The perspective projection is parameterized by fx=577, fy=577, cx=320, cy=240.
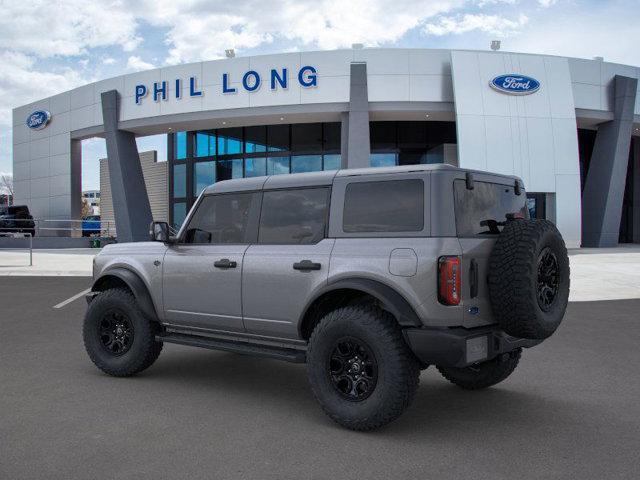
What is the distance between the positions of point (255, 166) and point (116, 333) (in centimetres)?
2759

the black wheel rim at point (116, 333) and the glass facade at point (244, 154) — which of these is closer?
the black wheel rim at point (116, 333)

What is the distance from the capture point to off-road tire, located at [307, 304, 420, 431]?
4.01 metres

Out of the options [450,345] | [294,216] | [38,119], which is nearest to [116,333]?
[294,216]

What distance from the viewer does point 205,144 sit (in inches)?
1367

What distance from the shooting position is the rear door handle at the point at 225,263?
16.6 feet

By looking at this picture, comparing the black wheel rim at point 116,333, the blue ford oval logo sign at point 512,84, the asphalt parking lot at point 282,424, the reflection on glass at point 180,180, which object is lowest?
the asphalt parking lot at point 282,424

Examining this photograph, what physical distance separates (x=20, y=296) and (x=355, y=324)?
1012 centimetres

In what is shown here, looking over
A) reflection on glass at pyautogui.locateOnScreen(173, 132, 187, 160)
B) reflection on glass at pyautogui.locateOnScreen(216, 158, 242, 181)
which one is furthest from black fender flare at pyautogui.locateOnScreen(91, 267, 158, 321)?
reflection on glass at pyautogui.locateOnScreen(173, 132, 187, 160)

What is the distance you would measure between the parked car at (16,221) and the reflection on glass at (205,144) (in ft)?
33.4

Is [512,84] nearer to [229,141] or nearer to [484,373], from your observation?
[229,141]

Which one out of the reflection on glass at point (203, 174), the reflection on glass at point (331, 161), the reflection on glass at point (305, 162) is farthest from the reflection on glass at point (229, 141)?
the reflection on glass at point (331, 161)

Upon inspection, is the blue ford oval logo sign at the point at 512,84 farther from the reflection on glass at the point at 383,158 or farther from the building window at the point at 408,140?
the reflection on glass at the point at 383,158

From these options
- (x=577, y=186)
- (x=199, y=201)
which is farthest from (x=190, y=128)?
(x=199, y=201)

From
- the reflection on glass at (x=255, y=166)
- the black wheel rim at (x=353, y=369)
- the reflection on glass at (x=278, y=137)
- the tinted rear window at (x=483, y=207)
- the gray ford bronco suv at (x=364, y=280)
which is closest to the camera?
the gray ford bronco suv at (x=364, y=280)
